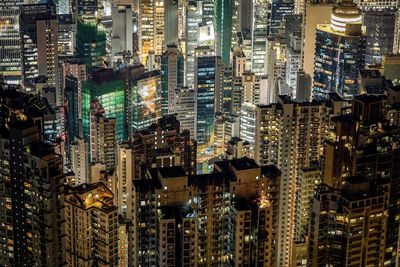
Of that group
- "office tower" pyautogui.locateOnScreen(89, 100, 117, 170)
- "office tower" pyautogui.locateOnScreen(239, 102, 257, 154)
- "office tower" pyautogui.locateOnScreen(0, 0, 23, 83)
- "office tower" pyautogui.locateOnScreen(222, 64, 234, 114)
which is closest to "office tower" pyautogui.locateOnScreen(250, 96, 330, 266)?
"office tower" pyautogui.locateOnScreen(89, 100, 117, 170)

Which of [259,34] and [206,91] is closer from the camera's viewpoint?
[206,91]

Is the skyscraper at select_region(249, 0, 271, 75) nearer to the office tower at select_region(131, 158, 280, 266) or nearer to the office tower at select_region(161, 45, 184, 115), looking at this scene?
the office tower at select_region(161, 45, 184, 115)

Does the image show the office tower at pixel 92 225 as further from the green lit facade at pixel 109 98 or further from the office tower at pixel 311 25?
the office tower at pixel 311 25

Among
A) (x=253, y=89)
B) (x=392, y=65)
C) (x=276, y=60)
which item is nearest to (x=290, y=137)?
(x=392, y=65)

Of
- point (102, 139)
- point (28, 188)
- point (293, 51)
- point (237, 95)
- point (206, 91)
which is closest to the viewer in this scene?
point (28, 188)

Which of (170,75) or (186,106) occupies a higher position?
(170,75)

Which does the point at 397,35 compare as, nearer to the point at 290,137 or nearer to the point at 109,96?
the point at 109,96

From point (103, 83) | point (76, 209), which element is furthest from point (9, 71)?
point (76, 209)
